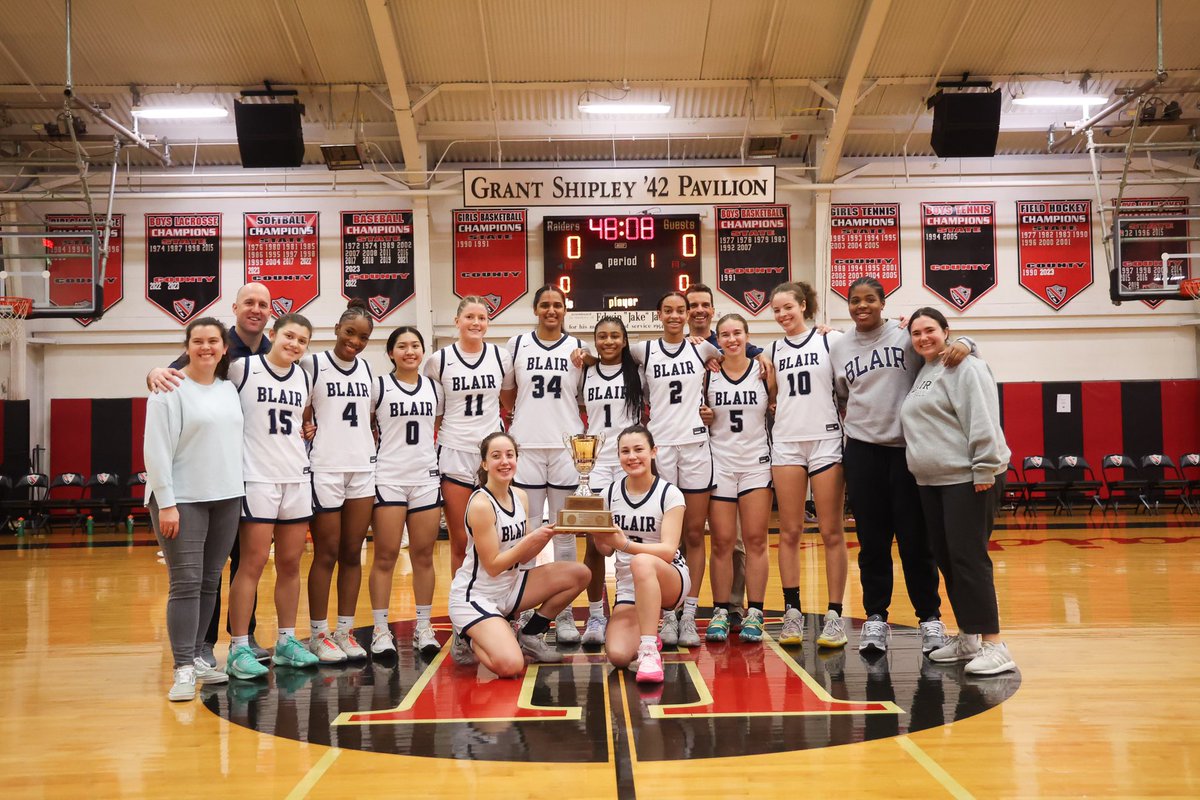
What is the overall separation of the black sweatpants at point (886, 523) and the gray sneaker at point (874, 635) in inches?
2.7

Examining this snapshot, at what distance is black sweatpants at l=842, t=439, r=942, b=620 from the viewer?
15.5 feet

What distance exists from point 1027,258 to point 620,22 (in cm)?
755

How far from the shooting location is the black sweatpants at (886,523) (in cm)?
472

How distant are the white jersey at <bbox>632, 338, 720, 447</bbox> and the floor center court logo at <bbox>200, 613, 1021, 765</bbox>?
4.00 feet

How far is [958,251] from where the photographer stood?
13.9 m

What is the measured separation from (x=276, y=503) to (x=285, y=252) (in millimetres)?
10197

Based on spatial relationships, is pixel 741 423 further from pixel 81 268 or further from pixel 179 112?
pixel 81 268

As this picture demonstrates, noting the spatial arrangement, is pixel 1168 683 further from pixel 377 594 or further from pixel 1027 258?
pixel 1027 258

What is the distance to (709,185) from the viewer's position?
38.8 ft

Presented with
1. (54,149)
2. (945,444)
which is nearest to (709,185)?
(945,444)

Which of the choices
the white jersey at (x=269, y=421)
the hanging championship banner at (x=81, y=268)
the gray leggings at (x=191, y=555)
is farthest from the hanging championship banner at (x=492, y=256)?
the gray leggings at (x=191, y=555)

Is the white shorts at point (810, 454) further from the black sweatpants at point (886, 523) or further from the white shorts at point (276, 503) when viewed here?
the white shorts at point (276, 503)

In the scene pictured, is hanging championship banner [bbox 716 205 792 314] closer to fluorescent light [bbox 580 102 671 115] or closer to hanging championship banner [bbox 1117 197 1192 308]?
fluorescent light [bbox 580 102 671 115]

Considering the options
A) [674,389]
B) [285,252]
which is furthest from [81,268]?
[674,389]
